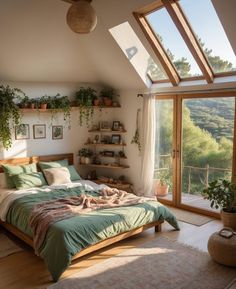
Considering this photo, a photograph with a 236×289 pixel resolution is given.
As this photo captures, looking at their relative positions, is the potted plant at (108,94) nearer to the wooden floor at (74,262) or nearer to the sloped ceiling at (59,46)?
the sloped ceiling at (59,46)

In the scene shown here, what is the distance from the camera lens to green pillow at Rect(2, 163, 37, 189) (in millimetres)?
4797

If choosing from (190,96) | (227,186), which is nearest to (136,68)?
(190,96)

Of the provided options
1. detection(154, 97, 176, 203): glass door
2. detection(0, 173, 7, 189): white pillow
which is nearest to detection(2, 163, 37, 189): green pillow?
detection(0, 173, 7, 189): white pillow

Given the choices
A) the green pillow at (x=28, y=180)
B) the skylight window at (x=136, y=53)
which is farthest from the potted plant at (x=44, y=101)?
the skylight window at (x=136, y=53)

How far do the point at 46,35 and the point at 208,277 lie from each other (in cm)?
404

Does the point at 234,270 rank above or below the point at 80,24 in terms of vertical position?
below

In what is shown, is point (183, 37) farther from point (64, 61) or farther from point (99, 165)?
point (99, 165)

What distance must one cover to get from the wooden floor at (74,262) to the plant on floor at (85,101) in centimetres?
274

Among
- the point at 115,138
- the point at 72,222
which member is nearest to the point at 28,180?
the point at 72,222

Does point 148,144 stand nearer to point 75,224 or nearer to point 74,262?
point 75,224

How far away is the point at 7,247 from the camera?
3949mm

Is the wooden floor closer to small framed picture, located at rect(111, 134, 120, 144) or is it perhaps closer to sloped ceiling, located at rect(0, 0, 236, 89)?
small framed picture, located at rect(111, 134, 120, 144)

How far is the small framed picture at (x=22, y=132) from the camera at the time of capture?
5270 mm

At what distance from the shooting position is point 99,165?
20.3 feet
